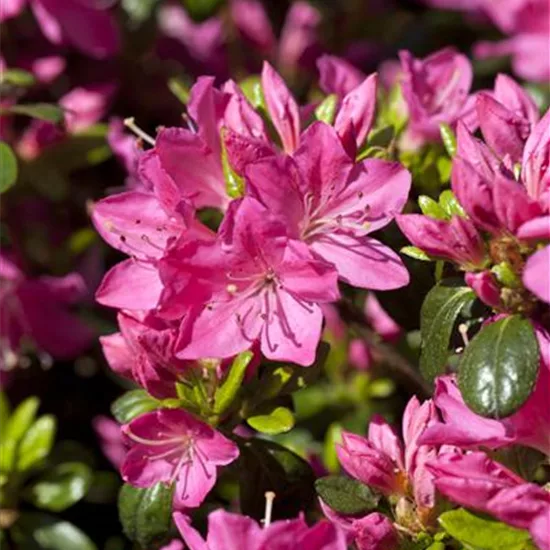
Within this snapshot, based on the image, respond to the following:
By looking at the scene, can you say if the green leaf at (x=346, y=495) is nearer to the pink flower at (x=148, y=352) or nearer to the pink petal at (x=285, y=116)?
the pink flower at (x=148, y=352)

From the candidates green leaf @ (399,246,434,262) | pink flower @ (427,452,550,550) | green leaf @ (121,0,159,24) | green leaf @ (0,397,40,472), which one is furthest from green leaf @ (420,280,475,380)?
green leaf @ (121,0,159,24)

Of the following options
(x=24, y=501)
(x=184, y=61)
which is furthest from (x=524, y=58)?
(x=24, y=501)

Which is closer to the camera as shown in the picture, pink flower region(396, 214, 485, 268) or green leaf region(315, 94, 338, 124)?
pink flower region(396, 214, 485, 268)

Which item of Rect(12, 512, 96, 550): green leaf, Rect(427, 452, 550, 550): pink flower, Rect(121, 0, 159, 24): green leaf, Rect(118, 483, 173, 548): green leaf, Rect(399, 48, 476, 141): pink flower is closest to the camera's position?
Rect(427, 452, 550, 550): pink flower

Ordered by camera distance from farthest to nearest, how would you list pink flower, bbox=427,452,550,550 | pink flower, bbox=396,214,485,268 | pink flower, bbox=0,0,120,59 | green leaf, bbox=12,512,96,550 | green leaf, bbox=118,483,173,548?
pink flower, bbox=0,0,120,59 → green leaf, bbox=12,512,96,550 → green leaf, bbox=118,483,173,548 → pink flower, bbox=396,214,485,268 → pink flower, bbox=427,452,550,550

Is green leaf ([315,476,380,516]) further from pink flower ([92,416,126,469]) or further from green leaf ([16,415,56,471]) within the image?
pink flower ([92,416,126,469])

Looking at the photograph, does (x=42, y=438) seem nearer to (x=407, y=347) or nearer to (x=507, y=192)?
(x=407, y=347)

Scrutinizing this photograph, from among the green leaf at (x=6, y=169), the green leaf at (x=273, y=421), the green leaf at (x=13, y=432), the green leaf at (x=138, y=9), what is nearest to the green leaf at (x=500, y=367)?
the green leaf at (x=273, y=421)

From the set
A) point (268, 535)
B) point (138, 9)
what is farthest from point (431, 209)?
point (138, 9)
